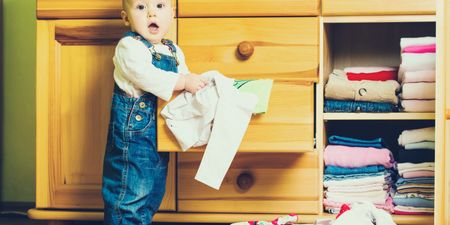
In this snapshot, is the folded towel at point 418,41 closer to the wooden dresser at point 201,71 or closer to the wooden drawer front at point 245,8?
the wooden dresser at point 201,71

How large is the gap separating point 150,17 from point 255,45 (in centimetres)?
27

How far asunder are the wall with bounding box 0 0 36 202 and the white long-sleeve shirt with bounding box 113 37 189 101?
0.77 m

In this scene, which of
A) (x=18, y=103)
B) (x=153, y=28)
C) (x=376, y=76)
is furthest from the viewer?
(x=18, y=103)

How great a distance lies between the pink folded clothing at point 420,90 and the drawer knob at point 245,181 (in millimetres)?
424

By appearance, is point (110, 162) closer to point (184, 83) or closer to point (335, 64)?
point (184, 83)

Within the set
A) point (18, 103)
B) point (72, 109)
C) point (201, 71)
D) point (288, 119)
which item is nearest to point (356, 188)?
point (288, 119)

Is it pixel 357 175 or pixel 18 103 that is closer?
pixel 357 175

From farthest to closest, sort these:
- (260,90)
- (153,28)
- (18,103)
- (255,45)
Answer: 1. (18,103)
2. (255,45)
3. (153,28)
4. (260,90)

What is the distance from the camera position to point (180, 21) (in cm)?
161

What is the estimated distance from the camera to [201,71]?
5.24 ft

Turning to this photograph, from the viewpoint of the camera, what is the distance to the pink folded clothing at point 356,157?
1640 mm

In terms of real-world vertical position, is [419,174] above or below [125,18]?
below

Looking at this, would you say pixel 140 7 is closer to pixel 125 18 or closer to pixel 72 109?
pixel 125 18

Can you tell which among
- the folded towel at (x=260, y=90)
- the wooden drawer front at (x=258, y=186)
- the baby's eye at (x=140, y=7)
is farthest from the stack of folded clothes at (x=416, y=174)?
the baby's eye at (x=140, y=7)
